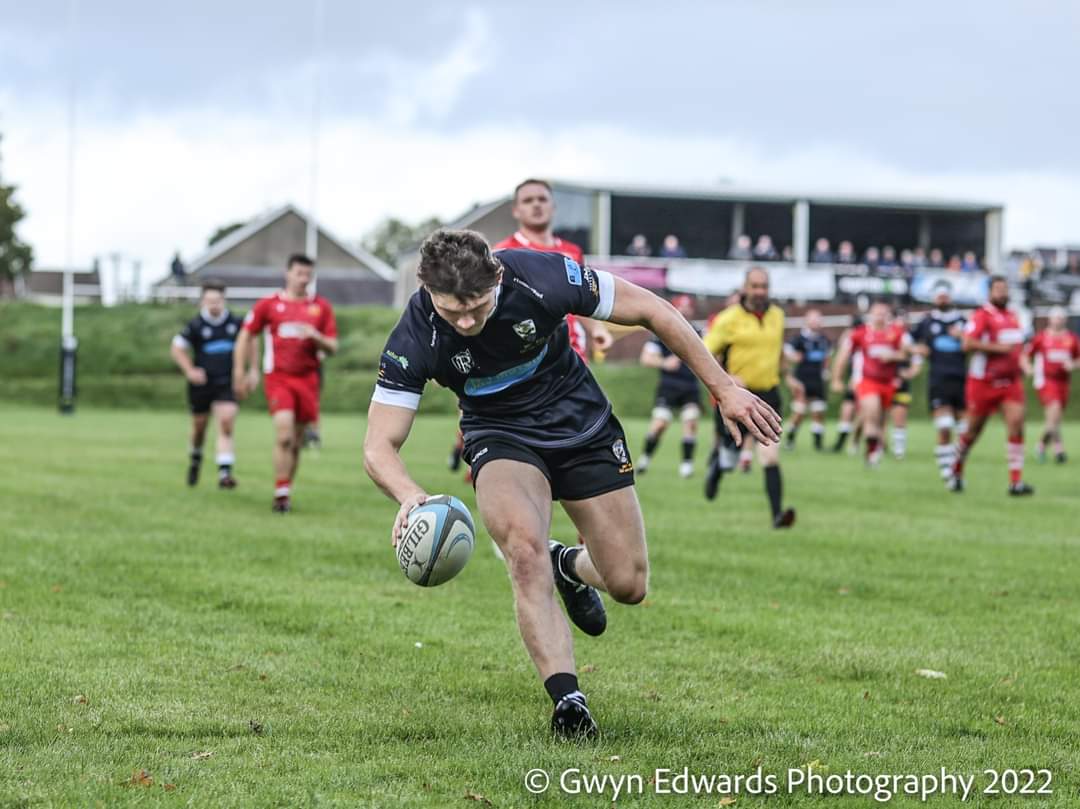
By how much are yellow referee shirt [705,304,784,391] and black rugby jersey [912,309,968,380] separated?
6128 mm

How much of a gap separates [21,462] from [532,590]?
14.9 meters

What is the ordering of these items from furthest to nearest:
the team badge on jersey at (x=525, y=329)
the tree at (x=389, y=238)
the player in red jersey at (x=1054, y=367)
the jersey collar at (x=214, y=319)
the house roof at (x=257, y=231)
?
the tree at (x=389, y=238)
the house roof at (x=257, y=231)
the player in red jersey at (x=1054, y=367)
the jersey collar at (x=214, y=319)
the team badge on jersey at (x=525, y=329)

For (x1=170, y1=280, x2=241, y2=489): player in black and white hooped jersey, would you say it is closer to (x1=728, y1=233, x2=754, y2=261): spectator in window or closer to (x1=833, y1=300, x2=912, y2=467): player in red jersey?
(x1=833, y1=300, x2=912, y2=467): player in red jersey

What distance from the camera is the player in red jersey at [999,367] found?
16.1m

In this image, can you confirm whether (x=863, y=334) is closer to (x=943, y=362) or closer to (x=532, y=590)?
(x=943, y=362)

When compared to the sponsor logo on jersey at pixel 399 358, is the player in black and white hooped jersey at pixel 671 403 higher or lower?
lower

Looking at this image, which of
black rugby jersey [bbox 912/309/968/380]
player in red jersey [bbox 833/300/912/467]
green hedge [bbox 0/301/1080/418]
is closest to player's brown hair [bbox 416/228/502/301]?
black rugby jersey [bbox 912/309/968/380]

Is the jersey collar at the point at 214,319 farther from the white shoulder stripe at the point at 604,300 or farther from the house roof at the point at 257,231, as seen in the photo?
the house roof at the point at 257,231

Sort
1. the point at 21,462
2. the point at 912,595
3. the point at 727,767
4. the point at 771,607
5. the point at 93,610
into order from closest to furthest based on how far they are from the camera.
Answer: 1. the point at 727,767
2. the point at 93,610
3. the point at 771,607
4. the point at 912,595
5. the point at 21,462

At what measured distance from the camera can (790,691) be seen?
623cm

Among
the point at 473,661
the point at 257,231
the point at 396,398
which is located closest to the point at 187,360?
the point at 473,661

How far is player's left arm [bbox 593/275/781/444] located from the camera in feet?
18.1

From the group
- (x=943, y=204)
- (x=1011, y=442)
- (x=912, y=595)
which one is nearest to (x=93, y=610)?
(x=912, y=595)

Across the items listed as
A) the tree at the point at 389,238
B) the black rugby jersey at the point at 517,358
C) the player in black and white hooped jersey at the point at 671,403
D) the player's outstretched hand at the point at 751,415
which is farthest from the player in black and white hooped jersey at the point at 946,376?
the tree at the point at 389,238
